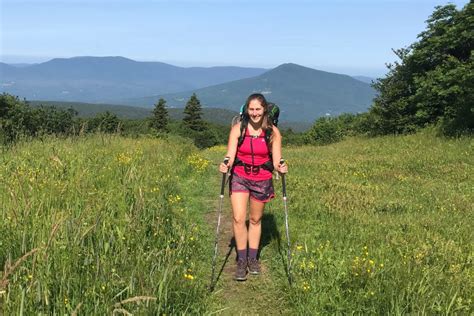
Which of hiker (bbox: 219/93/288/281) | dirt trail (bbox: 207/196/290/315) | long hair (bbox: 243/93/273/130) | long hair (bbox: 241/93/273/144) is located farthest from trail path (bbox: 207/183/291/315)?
long hair (bbox: 243/93/273/130)

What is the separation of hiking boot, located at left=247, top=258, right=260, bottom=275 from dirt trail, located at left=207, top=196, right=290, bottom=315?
0.29 feet

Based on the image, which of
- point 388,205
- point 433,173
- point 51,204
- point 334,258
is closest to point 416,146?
point 433,173

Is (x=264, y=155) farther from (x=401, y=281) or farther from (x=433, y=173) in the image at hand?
(x=433, y=173)

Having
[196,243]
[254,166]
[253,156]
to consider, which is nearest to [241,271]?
[196,243]

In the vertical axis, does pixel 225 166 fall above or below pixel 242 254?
above

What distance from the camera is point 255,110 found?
5.86 m

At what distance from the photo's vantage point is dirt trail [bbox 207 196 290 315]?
16.7 feet

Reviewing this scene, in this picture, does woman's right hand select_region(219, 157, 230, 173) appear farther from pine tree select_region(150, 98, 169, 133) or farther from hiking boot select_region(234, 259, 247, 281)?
pine tree select_region(150, 98, 169, 133)

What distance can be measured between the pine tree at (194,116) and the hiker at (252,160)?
4261 inches

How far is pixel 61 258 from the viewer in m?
4.10

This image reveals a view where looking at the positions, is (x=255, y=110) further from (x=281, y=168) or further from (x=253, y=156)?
(x=281, y=168)

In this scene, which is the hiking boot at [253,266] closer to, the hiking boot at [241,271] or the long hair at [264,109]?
the hiking boot at [241,271]

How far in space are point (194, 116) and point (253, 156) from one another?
110666 millimetres

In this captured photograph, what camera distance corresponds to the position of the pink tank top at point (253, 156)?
19.4 ft
